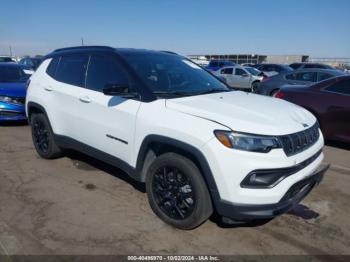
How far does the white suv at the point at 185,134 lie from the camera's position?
2947 mm

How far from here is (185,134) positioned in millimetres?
3143

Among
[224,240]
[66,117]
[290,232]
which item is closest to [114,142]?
[66,117]

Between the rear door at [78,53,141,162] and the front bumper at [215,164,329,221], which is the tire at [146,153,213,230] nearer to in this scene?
the front bumper at [215,164,329,221]

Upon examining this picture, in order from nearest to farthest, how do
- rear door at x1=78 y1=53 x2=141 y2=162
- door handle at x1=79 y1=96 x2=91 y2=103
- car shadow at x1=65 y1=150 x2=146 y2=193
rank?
1. rear door at x1=78 y1=53 x2=141 y2=162
2. door handle at x1=79 y1=96 x2=91 y2=103
3. car shadow at x1=65 y1=150 x2=146 y2=193

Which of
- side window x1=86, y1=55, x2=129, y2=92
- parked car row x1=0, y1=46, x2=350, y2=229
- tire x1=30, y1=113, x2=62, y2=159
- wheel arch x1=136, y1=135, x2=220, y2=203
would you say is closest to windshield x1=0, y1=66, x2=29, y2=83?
tire x1=30, y1=113, x2=62, y2=159

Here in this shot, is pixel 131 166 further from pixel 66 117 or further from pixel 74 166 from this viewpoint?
pixel 74 166

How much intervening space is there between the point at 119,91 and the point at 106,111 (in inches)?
19.8

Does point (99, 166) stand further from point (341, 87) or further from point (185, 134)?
point (341, 87)

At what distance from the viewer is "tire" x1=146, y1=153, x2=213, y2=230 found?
316 centimetres

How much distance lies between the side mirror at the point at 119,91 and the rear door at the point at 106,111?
0.09 meters

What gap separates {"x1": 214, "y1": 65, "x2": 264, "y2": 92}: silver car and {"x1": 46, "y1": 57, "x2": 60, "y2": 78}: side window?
49.4 feet

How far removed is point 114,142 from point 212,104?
1.27 metres

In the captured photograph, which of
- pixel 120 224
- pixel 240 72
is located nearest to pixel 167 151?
pixel 120 224

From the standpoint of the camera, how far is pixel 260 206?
296 cm
